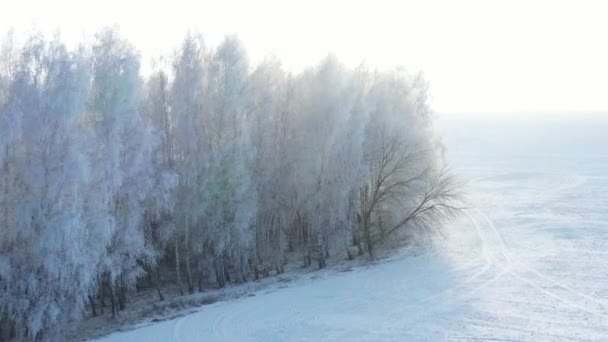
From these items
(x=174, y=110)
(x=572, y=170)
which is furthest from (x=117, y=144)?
(x=572, y=170)

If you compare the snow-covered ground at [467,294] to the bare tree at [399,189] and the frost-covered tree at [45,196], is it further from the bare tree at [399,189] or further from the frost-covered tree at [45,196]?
the frost-covered tree at [45,196]

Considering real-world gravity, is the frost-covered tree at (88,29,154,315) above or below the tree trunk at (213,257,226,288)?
above

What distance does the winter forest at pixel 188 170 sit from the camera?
64.6 feet

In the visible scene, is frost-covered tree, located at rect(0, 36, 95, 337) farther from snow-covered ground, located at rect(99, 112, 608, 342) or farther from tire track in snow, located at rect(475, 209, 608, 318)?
tire track in snow, located at rect(475, 209, 608, 318)

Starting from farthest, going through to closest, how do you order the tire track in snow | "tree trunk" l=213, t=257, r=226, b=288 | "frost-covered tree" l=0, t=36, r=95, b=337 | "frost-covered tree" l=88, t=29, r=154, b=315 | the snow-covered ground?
"tree trunk" l=213, t=257, r=226, b=288
"frost-covered tree" l=88, t=29, r=154, b=315
the tire track in snow
"frost-covered tree" l=0, t=36, r=95, b=337
the snow-covered ground

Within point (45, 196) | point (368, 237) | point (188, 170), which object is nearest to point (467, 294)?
point (368, 237)

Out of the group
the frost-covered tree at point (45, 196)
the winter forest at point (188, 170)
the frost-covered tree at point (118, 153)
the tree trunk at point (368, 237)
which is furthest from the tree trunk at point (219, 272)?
the frost-covered tree at point (45, 196)

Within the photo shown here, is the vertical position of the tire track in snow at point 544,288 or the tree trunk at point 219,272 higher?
the tree trunk at point 219,272

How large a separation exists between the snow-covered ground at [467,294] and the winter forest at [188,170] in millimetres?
3173

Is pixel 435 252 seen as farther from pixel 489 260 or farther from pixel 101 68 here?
pixel 101 68

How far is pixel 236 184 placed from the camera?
2780cm

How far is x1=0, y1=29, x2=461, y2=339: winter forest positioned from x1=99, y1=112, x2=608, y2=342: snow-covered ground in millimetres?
3173

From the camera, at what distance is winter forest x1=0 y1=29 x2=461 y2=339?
64.6 ft

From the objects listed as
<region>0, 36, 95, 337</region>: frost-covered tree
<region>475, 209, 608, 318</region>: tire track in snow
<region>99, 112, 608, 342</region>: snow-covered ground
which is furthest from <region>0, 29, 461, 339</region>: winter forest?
<region>475, 209, 608, 318</region>: tire track in snow
